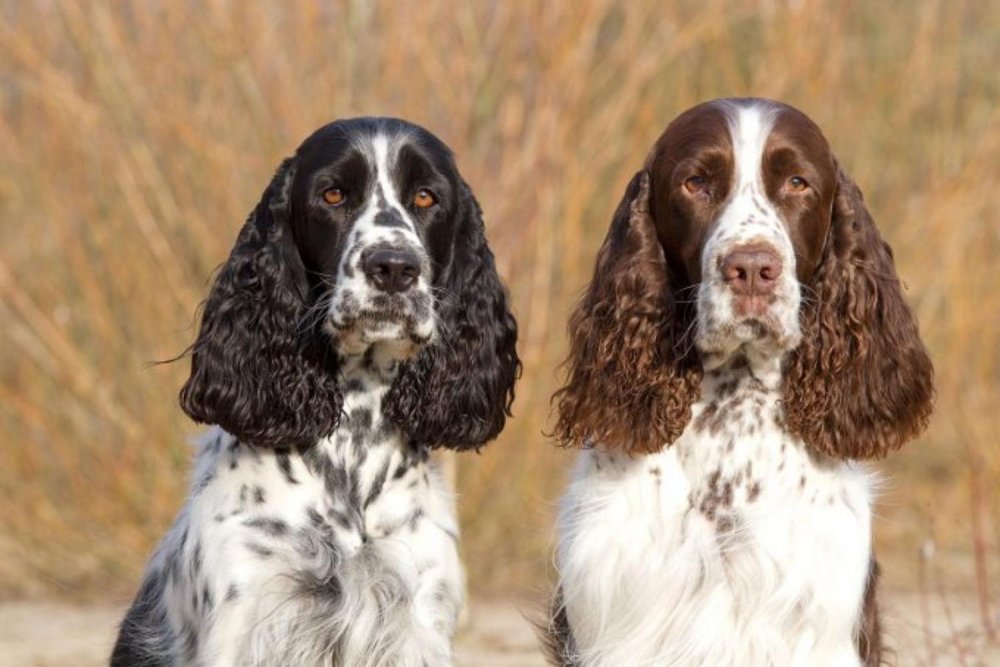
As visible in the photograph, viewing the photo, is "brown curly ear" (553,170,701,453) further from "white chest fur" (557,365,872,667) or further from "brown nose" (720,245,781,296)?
"brown nose" (720,245,781,296)

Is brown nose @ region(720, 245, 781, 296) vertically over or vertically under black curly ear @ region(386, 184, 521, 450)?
over

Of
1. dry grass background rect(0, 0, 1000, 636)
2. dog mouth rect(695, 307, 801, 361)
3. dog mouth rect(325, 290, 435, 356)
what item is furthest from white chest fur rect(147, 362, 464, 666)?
dry grass background rect(0, 0, 1000, 636)

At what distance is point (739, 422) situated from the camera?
210 inches

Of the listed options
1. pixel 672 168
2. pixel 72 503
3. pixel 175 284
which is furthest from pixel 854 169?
pixel 672 168

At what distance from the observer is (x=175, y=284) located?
9.14 m

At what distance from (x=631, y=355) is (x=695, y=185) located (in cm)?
51

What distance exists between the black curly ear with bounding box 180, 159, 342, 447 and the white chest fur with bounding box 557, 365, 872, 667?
0.79 m

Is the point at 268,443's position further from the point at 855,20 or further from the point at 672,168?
the point at 855,20

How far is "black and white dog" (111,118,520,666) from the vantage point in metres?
5.25

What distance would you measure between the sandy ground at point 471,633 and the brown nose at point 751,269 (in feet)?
9.47

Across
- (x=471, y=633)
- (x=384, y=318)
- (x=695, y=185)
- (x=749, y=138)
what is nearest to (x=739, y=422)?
(x=695, y=185)

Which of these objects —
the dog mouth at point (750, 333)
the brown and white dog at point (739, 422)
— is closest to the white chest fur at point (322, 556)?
the brown and white dog at point (739, 422)

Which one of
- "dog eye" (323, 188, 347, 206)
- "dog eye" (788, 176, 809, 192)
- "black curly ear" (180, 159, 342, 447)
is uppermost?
"dog eye" (788, 176, 809, 192)

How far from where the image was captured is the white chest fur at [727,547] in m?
5.23
